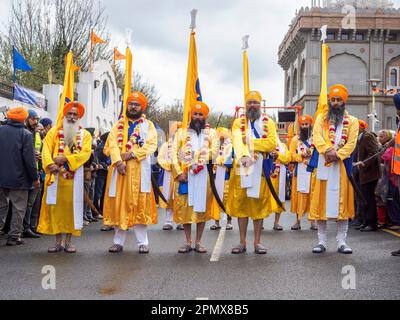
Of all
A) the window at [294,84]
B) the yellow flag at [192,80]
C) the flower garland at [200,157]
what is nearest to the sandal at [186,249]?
the flower garland at [200,157]

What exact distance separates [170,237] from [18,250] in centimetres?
282

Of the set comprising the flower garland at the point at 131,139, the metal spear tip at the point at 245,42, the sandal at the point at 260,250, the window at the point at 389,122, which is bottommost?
the sandal at the point at 260,250

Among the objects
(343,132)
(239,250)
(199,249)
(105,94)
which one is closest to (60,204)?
(199,249)

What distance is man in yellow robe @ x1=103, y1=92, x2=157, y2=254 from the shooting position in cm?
850

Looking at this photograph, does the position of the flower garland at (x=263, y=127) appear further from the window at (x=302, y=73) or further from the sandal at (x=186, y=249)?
the window at (x=302, y=73)

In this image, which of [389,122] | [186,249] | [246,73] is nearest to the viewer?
[186,249]

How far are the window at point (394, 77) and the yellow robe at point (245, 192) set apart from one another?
168ft

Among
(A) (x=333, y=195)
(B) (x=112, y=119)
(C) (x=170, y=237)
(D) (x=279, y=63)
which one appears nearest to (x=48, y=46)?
(B) (x=112, y=119)

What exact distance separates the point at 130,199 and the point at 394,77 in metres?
52.6

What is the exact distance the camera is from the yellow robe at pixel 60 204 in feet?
27.8

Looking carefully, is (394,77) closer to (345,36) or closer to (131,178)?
(345,36)

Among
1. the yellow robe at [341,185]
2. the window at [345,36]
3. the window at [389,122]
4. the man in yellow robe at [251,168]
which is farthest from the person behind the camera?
the window at [345,36]

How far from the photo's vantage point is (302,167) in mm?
12406

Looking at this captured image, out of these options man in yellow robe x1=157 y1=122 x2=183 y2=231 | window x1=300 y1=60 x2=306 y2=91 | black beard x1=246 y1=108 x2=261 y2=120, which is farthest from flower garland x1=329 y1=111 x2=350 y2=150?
window x1=300 y1=60 x2=306 y2=91
